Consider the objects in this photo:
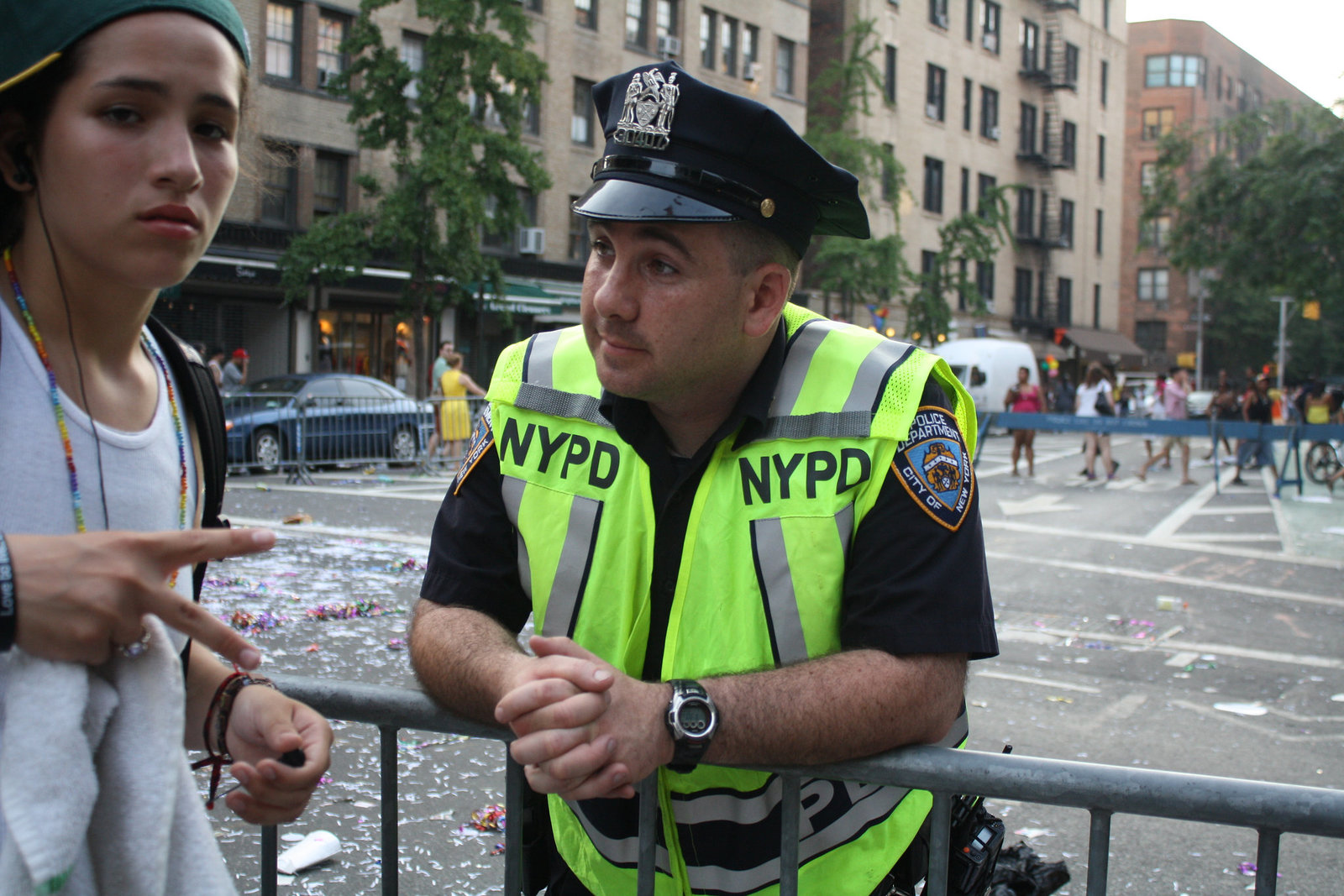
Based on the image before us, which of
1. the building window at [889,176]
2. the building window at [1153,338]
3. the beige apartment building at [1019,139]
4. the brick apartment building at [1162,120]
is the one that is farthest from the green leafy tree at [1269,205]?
the building window at [1153,338]

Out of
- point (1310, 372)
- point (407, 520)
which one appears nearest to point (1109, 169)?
point (1310, 372)

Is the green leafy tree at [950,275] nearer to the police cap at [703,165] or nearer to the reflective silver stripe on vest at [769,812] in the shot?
the police cap at [703,165]

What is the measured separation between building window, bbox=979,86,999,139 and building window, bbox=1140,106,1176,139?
21432mm

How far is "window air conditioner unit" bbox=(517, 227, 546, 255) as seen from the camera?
29.9 m

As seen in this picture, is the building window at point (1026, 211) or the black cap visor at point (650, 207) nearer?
the black cap visor at point (650, 207)

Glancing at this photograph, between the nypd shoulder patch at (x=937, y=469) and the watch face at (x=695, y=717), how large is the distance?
0.49 meters

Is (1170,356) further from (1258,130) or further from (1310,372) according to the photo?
(1258,130)

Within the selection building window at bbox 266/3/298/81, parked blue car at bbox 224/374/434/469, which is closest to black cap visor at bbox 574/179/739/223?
parked blue car at bbox 224/374/434/469

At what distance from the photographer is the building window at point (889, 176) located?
117ft

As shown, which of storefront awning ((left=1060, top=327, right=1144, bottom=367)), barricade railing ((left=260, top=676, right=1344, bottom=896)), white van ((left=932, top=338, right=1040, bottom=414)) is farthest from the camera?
storefront awning ((left=1060, top=327, right=1144, bottom=367))

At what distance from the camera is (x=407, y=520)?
11.3 metres

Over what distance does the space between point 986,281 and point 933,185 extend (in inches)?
216

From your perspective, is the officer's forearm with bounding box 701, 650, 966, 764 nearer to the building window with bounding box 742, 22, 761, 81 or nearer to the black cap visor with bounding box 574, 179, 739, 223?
the black cap visor with bounding box 574, 179, 739, 223

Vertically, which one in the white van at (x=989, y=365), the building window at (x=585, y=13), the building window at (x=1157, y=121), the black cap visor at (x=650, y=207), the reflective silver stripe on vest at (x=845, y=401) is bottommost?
the reflective silver stripe on vest at (x=845, y=401)
